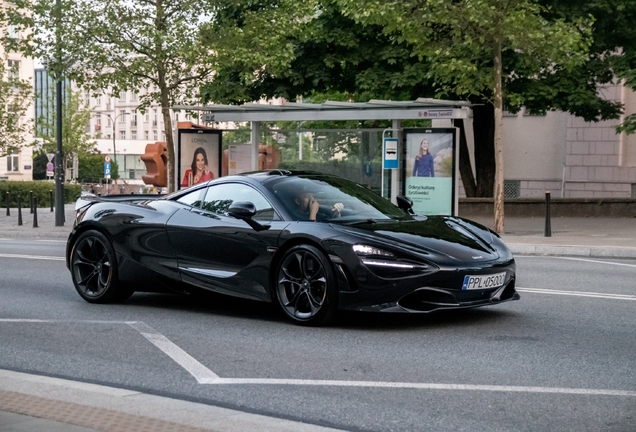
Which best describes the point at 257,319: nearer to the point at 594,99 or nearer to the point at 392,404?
the point at 392,404

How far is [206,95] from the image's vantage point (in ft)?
97.0

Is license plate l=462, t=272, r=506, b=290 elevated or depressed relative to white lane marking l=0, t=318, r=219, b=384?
elevated

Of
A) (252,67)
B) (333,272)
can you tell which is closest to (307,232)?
(333,272)

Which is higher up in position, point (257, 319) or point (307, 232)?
point (307, 232)

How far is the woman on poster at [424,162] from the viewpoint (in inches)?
843

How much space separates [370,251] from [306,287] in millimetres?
692

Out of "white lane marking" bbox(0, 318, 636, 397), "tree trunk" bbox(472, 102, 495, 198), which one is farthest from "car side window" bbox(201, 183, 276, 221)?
"tree trunk" bbox(472, 102, 495, 198)

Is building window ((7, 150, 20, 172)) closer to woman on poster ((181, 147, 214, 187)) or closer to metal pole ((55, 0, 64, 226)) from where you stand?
metal pole ((55, 0, 64, 226))

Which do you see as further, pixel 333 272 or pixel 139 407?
pixel 333 272

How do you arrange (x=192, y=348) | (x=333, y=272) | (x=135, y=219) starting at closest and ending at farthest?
(x=192, y=348) < (x=333, y=272) < (x=135, y=219)

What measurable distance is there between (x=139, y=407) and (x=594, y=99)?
24518 millimetres

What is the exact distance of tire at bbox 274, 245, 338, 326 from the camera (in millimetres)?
8125

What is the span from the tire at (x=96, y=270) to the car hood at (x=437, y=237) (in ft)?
9.12

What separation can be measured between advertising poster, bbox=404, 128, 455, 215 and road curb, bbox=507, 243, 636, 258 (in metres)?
3.41
